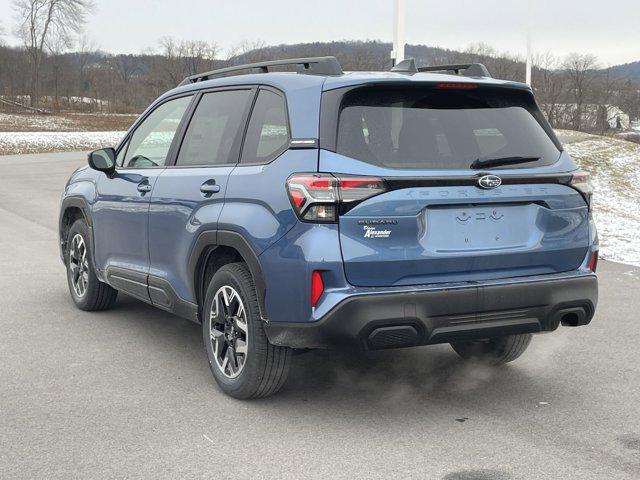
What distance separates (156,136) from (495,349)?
8.83ft

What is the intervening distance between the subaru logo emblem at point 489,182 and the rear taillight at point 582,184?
52 centimetres

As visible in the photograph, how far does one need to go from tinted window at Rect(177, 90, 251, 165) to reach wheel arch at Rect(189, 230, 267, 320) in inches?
18.3

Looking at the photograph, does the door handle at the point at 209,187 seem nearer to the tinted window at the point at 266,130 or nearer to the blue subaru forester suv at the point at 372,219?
the blue subaru forester suv at the point at 372,219

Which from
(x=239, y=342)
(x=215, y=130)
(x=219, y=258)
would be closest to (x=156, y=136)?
(x=215, y=130)

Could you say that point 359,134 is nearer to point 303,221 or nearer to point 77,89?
point 303,221

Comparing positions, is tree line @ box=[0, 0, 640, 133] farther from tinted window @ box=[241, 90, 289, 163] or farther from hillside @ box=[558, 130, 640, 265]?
tinted window @ box=[241, 90, 289, 163]

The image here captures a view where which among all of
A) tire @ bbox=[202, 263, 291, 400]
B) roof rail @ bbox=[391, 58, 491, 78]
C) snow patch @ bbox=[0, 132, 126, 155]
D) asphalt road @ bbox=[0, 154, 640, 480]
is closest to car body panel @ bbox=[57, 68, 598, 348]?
tire @ bbox=[202, 263, 291, 400]

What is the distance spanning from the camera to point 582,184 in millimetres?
4598

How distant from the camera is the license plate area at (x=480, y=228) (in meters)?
4.11

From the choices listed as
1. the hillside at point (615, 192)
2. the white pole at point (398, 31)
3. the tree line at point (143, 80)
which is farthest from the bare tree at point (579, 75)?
the white pole at point (398, 31)

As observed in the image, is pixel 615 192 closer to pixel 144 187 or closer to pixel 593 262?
pixel 593 262

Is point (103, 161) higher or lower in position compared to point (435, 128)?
lower

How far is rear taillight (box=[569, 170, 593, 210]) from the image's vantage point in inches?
179

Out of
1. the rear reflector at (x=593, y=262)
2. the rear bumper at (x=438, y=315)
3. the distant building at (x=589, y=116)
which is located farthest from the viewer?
the distant building at (x=589, y=116)
